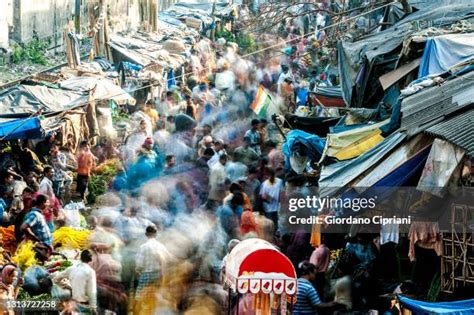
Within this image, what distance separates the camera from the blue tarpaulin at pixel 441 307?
8273mm

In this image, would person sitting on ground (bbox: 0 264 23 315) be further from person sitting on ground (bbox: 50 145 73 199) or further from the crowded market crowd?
person sitting on ground (bbox: 50 145 73 199)

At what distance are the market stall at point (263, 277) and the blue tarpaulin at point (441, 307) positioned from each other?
0.94m

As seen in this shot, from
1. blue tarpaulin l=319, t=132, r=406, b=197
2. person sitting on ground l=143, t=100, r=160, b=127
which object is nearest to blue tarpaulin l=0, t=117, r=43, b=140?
person sitting on ground l=143, t=100, r=160, b=127

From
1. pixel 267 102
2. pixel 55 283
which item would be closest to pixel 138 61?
pixel 267 102

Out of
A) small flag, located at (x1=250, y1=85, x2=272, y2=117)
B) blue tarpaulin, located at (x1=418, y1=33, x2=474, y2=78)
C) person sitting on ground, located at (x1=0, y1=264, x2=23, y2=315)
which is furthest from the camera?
small flag, located at (x1=250, y1=85, x2=272, y2=117)

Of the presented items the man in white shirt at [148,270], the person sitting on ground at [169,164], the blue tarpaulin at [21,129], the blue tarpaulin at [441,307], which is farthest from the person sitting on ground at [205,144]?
the blue tarpaulin at [441,307]

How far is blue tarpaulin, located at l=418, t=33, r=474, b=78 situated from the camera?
12391 millimetres

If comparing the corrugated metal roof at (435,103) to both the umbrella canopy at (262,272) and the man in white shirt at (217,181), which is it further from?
the man in white shirt at (217,181)

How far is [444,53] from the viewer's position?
12625 mm

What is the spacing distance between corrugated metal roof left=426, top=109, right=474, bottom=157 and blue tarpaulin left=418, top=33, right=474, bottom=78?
237 centimetres

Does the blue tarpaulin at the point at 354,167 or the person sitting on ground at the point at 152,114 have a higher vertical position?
the blue tarpaulin at the point at 354,167

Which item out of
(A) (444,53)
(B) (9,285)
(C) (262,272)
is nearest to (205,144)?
(A) (444,53)

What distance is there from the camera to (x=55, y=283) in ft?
33.9

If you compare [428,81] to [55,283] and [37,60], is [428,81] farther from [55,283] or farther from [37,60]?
[37,60]
